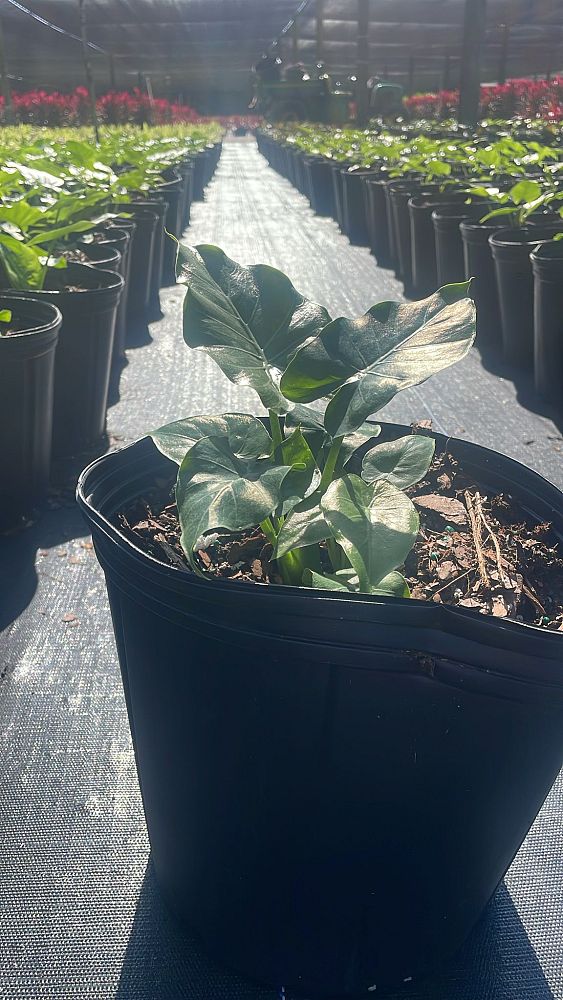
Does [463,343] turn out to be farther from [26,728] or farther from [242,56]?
[242,56]

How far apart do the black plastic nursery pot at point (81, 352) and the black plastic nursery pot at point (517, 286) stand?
1.61m

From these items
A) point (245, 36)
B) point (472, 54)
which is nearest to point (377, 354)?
point (472, 54)

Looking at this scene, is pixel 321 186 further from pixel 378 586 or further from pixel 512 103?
pixel 512 103

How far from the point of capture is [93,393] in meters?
2.42

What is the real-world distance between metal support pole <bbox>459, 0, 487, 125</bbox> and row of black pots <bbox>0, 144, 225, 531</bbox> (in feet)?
25.6

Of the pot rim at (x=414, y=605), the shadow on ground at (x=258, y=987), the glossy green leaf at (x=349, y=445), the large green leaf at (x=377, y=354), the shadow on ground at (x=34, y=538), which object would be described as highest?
the large green leaf at (x=377, y=354)

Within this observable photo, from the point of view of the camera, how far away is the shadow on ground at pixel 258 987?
0.98 m

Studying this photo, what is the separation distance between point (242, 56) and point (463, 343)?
3747cm

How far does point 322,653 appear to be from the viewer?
0.67 m

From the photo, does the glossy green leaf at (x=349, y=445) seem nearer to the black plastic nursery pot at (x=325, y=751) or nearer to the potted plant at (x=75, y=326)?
the black plastic nursery pot at (x=325, y=751)

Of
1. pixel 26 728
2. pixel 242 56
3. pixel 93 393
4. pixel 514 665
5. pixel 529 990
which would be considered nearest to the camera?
pixel 514 665

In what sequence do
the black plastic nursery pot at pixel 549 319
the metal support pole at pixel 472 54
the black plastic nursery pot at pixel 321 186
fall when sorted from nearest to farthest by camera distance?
the black plastic nursery pot at pixel 549 319 → the black plastic nursery pot at pixel 321 186 → the metal support pole at pixel 472 54

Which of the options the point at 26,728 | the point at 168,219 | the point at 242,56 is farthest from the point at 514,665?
the point at 242,56

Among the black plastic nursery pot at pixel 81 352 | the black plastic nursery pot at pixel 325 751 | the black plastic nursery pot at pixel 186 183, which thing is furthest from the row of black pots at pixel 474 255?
the black plastic nursery pot at pixel 325 751
